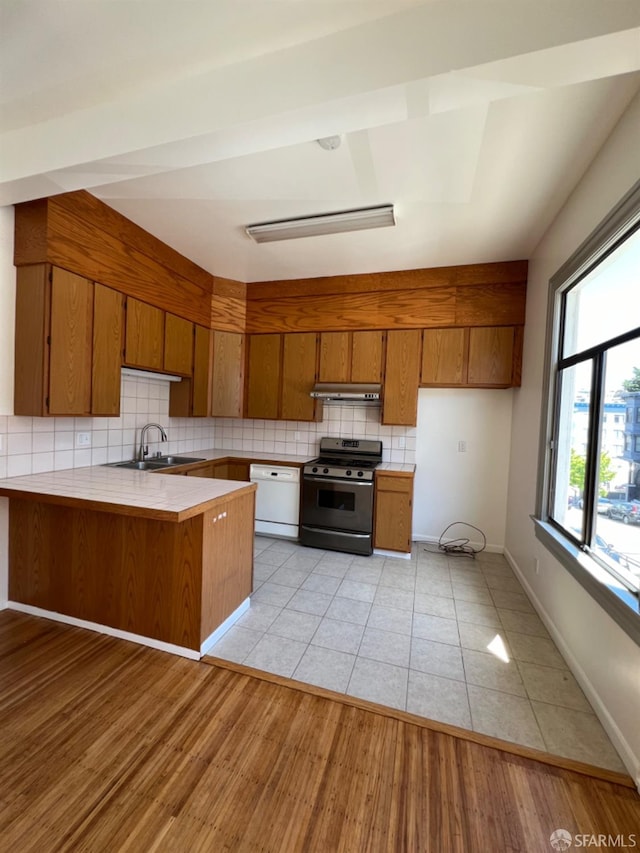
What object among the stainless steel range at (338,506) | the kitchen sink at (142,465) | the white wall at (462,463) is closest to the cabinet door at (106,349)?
the kitchen sink at (142,465)

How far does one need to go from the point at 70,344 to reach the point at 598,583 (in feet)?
10.6

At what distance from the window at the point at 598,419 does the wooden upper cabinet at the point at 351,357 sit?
5.06ft

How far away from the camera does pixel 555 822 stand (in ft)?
3.89

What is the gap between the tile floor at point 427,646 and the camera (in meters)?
1.59

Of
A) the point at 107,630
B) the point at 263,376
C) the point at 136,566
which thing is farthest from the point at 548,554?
the point at 263,376

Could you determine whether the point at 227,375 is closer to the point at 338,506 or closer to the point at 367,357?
the point at 367,357

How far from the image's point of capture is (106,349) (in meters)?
2.50

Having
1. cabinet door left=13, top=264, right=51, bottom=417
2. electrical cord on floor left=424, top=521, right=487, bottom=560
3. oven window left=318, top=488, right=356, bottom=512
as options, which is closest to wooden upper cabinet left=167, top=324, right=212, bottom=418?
cabinet door left=13, top=264, right=51, bottom=417

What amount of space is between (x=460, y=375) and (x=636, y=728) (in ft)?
8.50

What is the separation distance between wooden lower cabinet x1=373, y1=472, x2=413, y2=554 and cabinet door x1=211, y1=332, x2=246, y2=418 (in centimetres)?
180

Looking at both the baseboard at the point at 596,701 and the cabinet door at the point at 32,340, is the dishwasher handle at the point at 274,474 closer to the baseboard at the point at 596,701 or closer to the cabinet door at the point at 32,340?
the cabinet door at the point at 32,340

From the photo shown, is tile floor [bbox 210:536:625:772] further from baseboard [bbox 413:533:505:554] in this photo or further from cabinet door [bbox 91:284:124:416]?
cabinet door [bbox 91:284:124:416]

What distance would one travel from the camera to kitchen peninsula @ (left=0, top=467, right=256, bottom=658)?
187 cm

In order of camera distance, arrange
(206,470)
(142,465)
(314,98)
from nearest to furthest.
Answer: (314,98), (142,465), (206,470)
